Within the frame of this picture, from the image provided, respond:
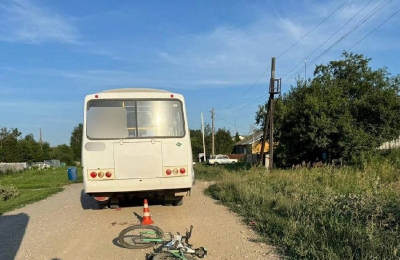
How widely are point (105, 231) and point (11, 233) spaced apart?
89.9 inches

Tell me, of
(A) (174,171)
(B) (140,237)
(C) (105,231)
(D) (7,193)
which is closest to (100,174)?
(C) (105,231)

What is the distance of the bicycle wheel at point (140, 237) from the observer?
6051 millimetres

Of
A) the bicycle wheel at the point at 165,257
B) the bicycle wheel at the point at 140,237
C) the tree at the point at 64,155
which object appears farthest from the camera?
the tree at the point at 64,155

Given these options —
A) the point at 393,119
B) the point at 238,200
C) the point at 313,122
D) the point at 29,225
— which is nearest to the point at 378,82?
the point at 393,119

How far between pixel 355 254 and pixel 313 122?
58.3 ft

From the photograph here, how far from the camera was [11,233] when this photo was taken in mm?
7914

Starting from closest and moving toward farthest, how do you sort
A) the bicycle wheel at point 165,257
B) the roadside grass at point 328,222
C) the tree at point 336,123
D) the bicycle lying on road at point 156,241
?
the roadside grass at point 328,222 → the bicycle wheel at point 165,257 → the bicycle lying on road at point 156,241 → the tree at point 336,123

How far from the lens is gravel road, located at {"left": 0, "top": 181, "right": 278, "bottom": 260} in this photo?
5.82 metres

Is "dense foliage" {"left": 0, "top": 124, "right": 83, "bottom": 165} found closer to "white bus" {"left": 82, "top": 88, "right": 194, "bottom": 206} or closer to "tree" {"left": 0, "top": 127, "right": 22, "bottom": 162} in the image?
"tree" {"left": 0, "top": 127, "right": 22, "bottom": 162}

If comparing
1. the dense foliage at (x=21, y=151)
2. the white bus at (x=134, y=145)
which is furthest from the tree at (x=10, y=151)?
the white bus at (x=134, y=145)

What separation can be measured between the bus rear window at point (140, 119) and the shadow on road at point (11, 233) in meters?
2.81

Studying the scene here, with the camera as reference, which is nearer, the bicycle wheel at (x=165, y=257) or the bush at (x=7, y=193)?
the bicycle wheel at (x=165, y=257)

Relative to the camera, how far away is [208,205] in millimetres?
10766

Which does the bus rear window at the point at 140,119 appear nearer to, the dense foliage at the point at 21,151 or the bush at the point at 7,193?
the bush at the point at 7,193
